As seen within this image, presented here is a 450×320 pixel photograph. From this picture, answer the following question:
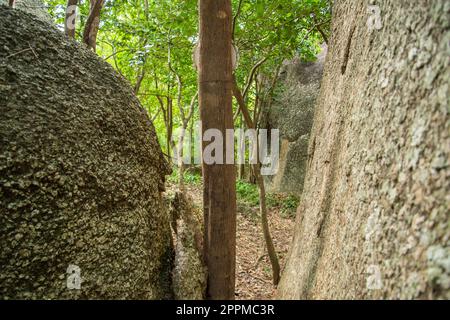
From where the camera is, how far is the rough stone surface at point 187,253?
3.05m

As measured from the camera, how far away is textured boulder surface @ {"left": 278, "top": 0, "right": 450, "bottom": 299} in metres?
1.43

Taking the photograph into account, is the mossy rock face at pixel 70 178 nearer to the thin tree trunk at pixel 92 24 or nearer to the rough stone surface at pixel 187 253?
the rough stone surface at pixel 187 253

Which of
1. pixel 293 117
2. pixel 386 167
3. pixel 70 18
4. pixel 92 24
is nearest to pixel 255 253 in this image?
pixel 92 24

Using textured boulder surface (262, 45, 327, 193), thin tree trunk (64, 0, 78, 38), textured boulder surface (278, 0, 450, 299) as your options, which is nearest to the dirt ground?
textured boulder surface (262, 45, 327, 193)

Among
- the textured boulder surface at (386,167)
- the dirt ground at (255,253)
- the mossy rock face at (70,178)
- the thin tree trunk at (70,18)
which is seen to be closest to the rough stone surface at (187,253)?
the mossy rock face at (70,178)

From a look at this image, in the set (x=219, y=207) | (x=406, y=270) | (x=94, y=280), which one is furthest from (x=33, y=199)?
(x=406, y=270)

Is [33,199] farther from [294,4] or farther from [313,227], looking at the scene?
[294,4]

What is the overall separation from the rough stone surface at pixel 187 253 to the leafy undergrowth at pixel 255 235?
44.6 inches

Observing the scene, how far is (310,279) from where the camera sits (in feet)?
8.81

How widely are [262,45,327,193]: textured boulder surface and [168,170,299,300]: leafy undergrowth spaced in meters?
1.00

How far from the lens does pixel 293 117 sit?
12.8m

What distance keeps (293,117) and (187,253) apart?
10.4 meters

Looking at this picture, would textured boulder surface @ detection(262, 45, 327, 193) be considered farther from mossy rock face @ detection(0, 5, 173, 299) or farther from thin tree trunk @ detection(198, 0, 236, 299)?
mossy rock face @ detection(0, 5, 173, 299)

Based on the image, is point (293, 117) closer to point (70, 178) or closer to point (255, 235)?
point (255, 235)
